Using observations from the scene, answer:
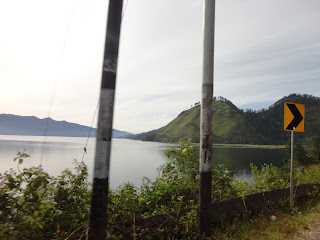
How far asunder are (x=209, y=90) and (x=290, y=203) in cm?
495

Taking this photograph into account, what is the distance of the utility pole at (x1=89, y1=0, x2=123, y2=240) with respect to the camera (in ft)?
7.96

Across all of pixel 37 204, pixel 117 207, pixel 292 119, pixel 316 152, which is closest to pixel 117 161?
pixel 292 119

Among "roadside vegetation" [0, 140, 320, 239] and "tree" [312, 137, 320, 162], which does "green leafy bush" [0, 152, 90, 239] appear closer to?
"roadside vegetation" [0, 140, 320, 239]

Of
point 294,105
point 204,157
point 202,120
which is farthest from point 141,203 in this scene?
point 294,105

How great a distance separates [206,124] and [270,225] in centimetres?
332

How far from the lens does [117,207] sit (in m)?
4.19

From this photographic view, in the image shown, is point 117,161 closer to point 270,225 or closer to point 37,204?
point 270,225

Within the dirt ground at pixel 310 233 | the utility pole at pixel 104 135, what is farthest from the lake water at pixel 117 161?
the dirt ground at pixel 310 233

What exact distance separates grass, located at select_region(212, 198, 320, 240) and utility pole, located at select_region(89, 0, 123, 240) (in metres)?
2.55

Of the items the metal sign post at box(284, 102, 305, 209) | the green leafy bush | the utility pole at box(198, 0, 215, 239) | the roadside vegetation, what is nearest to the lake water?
the green leafy bush

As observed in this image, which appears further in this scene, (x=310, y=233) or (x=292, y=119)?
(x=292, y=119)

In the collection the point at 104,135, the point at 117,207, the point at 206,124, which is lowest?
the point at 117,207

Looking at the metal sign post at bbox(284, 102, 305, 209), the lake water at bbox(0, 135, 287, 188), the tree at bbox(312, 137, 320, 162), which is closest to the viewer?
the metal sign post at bbox(284, 102, 305, 209)

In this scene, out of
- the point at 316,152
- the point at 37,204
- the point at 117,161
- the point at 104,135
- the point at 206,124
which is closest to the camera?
the point at 104,135
